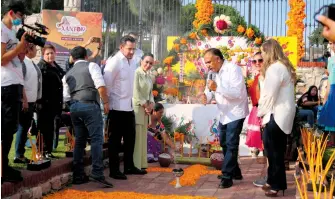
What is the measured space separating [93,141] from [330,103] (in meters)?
2.57

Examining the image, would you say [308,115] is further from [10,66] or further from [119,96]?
[10,66]

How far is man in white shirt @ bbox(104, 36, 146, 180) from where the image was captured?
223 inches

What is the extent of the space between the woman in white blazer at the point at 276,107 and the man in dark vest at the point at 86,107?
165 centimetres

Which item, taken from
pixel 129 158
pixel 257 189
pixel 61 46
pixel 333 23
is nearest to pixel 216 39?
pixel 129 158

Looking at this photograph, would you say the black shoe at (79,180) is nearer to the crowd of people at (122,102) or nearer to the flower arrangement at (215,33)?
the crowd of people at (122,102)

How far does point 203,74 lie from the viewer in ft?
27.5

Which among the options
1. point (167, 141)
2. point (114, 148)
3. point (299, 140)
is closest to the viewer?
point (114, 148)

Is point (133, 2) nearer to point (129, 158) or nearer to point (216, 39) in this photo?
point (216, 39)

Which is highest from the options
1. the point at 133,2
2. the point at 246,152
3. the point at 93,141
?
the point at 133,2

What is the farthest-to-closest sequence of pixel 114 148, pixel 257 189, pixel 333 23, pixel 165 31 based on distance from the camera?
1. pixel 165 31
2. pixel 114 148
3. pixel 257 189
4. pixel 333 23

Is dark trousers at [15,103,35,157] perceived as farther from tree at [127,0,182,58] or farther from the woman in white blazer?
tree at [127,0,182,58]

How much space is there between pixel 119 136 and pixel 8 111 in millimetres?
2011

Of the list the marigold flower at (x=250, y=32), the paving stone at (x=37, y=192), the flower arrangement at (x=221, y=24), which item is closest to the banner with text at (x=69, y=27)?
the flower arrangement at (x=221, y=24)

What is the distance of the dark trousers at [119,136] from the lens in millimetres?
5668
